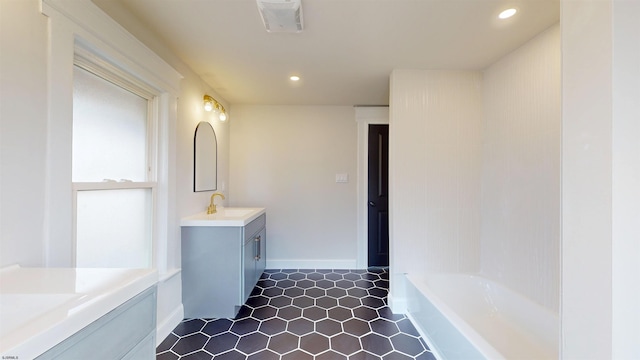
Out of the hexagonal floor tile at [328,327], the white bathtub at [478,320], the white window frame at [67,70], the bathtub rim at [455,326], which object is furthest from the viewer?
the hexagonal floor tile at [328,327]

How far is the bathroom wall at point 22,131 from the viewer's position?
3.09ft

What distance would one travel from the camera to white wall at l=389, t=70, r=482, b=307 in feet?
7.66

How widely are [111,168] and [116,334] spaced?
1.16 m

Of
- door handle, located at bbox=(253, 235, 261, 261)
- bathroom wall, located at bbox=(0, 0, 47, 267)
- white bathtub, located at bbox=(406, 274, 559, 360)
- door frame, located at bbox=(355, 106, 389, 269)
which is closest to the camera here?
bathroom wall, located at bbox=(0, 0, 47, 267)

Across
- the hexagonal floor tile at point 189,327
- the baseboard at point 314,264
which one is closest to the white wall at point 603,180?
the hexagonal floor tile at point 189,327

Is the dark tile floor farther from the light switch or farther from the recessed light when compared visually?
the recessed light

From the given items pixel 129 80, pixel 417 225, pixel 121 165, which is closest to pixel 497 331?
pixel 417 225

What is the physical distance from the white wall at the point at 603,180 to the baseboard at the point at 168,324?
2.25 meters

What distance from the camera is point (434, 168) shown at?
2352mm

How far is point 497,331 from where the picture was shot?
1927 mm

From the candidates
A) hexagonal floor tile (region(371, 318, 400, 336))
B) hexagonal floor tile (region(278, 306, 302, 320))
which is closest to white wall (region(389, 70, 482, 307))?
hexagonal floor tile (region(371, 318, 400, 336))

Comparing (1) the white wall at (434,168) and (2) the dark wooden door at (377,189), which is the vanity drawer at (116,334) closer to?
(1) the white wall at (434,168)

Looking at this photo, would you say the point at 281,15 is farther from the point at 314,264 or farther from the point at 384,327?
the point at 314,264

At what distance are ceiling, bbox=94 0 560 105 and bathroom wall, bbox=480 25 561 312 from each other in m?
0.17
